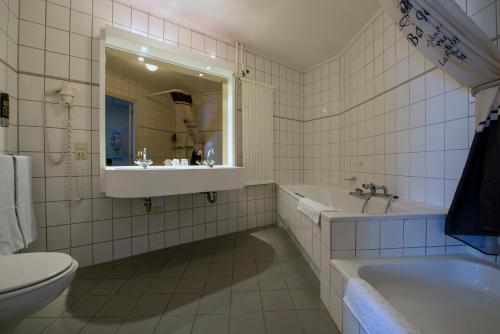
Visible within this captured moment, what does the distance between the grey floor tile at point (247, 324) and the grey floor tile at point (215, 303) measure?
9 cm

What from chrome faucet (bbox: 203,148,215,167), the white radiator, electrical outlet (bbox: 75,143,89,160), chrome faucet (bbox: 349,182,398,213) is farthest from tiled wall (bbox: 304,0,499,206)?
electrical outlet (bbox: 75,143,89,160)

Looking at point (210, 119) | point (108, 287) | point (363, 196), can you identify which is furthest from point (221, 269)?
point (210, 119)

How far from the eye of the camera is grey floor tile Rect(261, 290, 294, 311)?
1.23 metres

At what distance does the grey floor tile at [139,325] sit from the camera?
1.05 m

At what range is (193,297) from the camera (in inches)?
51.9

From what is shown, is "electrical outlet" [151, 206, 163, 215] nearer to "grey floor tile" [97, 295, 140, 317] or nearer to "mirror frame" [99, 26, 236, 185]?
"mirror frame" [99, 26, 236, 185]

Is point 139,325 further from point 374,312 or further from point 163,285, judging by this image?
point 374,312

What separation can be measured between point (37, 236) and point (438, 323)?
7.84 ft

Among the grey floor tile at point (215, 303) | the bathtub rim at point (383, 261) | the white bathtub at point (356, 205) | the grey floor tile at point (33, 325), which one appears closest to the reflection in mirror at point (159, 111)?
the grey floor tile at point (33, 325)

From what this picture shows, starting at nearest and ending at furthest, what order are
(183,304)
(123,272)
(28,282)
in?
(28,282) → (183,304) → (123,272)

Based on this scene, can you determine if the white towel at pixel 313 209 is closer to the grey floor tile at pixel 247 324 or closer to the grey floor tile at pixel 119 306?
the grey floor tile at pixel 247 324

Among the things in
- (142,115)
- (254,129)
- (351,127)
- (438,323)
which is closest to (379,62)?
(351,127)

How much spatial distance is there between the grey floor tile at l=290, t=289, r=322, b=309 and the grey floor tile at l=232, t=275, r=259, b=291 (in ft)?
0.83

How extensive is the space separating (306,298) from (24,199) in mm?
1837
